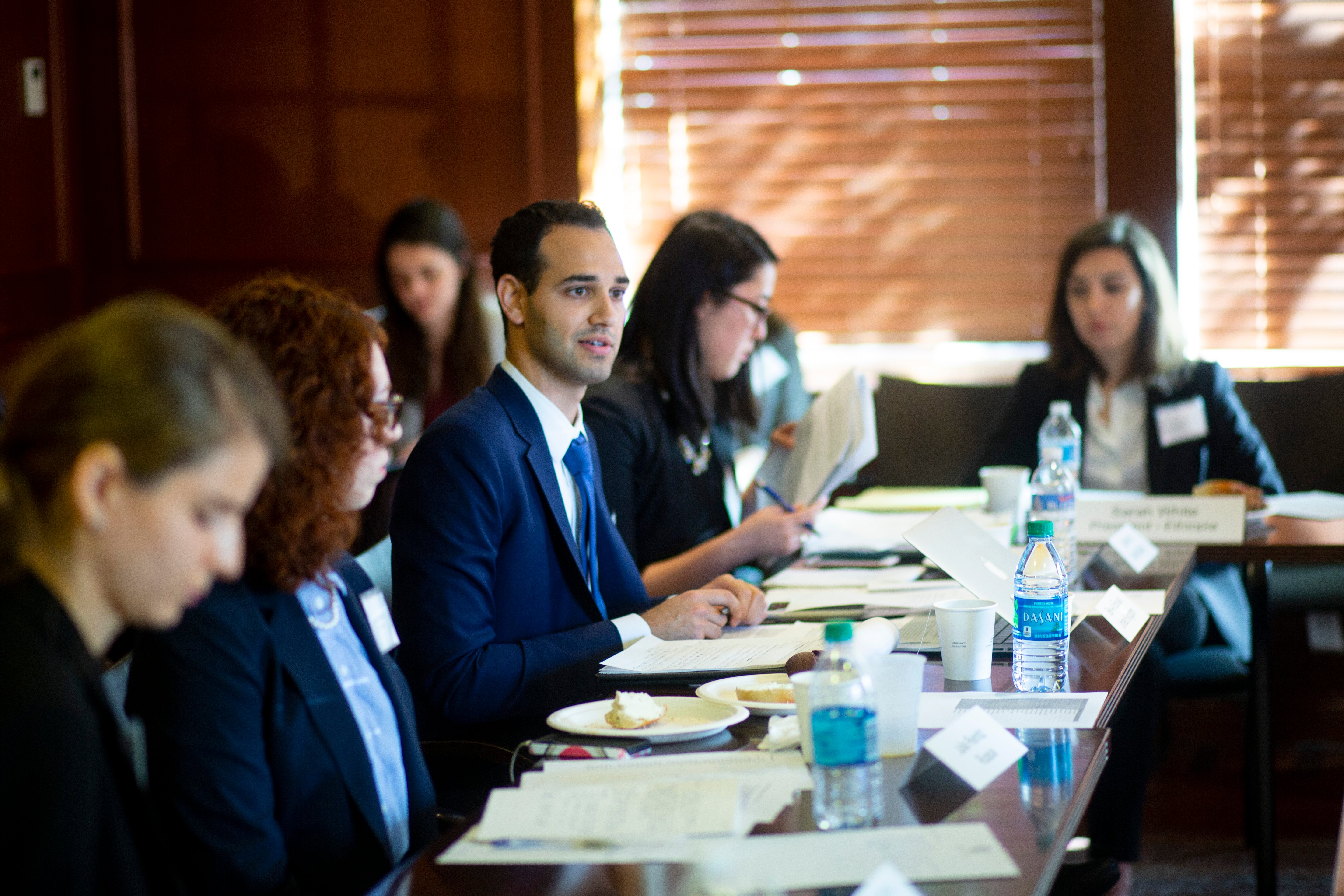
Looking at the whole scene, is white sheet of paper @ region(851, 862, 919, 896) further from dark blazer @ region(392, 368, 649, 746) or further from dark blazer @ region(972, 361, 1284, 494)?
dark blazer @ region(972, 361, 1284, 494)

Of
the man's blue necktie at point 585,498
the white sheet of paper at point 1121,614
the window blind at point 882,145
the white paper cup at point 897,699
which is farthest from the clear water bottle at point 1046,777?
the window blind at point 882,145

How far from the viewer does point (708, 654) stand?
1.75m

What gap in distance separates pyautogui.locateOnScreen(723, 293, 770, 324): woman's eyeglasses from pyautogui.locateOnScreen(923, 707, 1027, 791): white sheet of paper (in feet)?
4.97

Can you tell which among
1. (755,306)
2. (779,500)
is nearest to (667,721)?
(779,500)

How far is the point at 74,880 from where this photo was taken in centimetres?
87

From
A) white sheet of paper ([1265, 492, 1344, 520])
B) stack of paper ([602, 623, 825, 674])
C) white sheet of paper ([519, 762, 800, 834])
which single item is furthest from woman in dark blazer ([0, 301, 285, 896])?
white sheet of paper ([1265, 492, 1344, 520])

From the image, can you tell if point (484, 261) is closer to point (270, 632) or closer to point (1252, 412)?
point (1252, 412)

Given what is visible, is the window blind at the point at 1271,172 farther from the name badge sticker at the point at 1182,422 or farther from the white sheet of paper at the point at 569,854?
→ the white sheet of paper at the point at 569,854

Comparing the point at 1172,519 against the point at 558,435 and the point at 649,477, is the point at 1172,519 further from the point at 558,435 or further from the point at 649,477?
the point at 558,435

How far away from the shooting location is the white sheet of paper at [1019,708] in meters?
1.45

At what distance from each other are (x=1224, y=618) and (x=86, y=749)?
8.93ft

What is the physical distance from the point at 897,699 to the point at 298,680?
0.61 metres

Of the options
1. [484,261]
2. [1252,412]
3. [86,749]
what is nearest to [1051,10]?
[1252,412]

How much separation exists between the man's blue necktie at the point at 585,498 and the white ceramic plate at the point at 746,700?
413 mm
